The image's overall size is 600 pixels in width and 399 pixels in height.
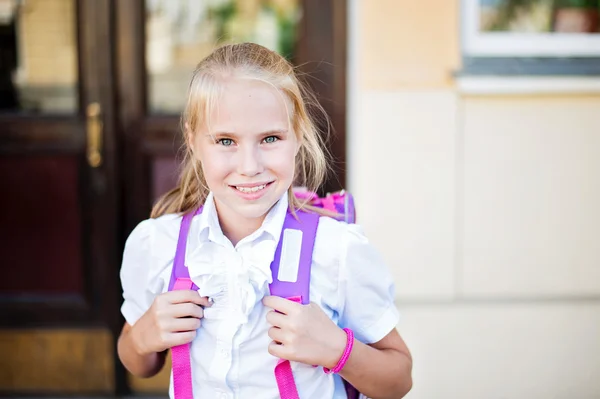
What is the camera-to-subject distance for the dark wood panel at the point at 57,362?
3.44m

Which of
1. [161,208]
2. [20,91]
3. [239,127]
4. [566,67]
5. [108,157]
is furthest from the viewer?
[20,91]

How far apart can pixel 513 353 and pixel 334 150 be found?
1221 millimetres

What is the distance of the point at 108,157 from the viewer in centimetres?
337

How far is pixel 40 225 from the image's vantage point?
3465 millimetres

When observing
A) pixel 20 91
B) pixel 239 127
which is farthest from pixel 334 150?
pixel 239 127

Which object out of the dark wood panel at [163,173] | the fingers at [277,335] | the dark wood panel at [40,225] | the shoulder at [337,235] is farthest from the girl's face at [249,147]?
the dark wood panel at [40,225]

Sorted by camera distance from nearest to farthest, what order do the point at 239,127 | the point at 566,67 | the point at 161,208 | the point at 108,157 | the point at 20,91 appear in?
1. the point at 239,127
2. the point at 161,208
3. the point at 566,67
4. the point at 108,157
5. the point at 20,91

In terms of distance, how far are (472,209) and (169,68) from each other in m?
1.73

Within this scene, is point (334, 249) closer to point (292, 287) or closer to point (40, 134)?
point (292, 287)

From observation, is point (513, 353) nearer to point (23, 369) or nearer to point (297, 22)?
point (297, 22)

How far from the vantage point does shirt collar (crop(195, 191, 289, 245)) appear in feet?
4.53

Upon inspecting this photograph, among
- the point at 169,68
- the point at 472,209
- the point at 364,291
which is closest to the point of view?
the point at 364,291

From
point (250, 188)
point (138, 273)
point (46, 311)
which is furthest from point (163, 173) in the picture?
point (250, 188)

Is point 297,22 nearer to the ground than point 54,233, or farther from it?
farther from it
